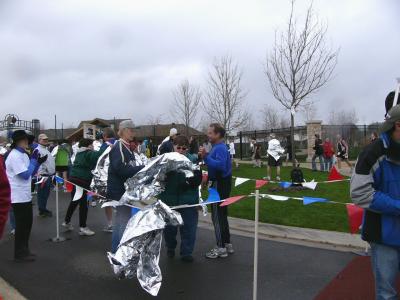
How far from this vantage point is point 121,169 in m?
5.59

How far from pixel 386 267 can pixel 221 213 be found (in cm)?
326

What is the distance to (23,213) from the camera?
6.22 metres

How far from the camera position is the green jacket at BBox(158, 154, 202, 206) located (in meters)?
5.88

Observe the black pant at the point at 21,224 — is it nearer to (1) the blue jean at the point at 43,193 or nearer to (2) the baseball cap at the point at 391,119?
(1) the blue jean at the point at 43,193

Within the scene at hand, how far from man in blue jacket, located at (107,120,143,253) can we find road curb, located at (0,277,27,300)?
133 cm

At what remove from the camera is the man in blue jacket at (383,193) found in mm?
3141

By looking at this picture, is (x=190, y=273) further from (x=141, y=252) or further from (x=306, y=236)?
(x=306, y=236)

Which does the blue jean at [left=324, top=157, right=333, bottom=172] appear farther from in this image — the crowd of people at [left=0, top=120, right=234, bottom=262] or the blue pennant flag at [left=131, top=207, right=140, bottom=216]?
the blue pennant flag at [left=131, top=207, right=140, bottom=216]

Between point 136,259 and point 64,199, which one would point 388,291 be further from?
point 64,199

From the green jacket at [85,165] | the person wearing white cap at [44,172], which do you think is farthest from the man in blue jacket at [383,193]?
the person wearing white cap at [44,172]

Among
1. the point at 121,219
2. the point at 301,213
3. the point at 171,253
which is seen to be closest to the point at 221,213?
the point at 171,253

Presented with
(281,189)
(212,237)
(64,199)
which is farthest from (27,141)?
(281,189)

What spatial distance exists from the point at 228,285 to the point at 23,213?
318cm

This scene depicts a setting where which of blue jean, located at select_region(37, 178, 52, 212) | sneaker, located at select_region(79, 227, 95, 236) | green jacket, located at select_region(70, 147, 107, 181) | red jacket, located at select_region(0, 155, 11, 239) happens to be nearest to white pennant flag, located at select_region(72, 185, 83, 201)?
green jacket, located at select_region(70, 147, 107, 181)
